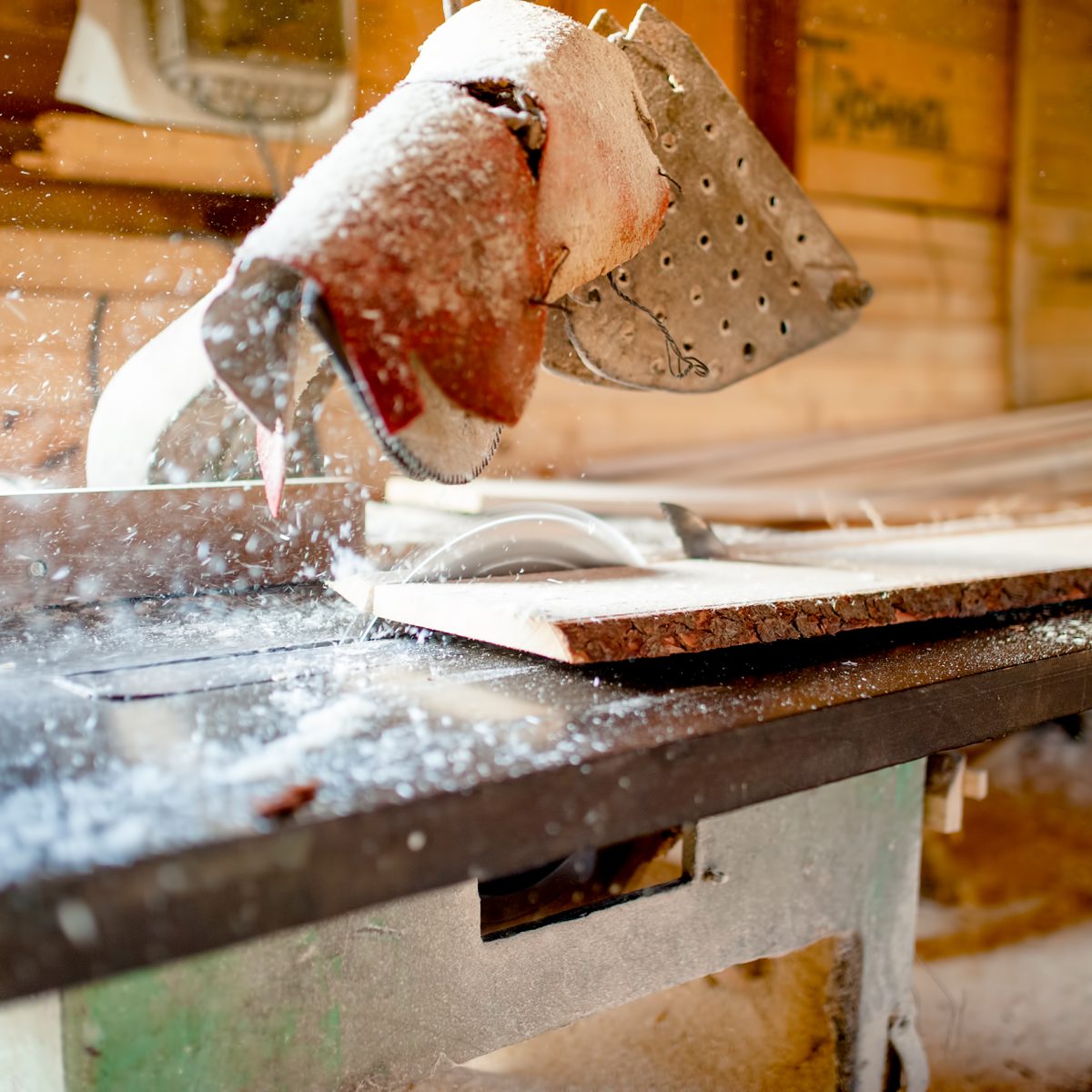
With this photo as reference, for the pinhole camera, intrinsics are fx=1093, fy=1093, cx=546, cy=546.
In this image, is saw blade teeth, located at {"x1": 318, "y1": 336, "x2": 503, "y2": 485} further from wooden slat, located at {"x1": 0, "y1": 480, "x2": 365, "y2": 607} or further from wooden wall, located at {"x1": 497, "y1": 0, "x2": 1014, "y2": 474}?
wooden wall, located at {"x1": 497, "y1": 0, "x2": 1014, "y2": 474}

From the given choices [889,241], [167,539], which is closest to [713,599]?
[167,539]

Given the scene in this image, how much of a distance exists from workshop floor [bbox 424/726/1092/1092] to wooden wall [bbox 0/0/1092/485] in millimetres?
1050

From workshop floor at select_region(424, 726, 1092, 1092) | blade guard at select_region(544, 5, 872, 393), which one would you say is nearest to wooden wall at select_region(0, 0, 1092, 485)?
blade guard at select_region(544, 5, 872, 393)

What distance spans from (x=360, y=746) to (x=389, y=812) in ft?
0.38

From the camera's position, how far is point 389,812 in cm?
63

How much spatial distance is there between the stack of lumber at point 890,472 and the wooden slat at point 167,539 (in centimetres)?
111

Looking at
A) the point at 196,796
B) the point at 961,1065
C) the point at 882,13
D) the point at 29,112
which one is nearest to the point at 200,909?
the point at 196,796

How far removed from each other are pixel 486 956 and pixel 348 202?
28.6 inches

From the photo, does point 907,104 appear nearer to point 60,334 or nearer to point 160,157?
point 160,157

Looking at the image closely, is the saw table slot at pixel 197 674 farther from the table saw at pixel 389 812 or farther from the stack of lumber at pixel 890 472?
the stack of lumber at pixel 890 472

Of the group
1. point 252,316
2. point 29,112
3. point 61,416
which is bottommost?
point 61,416

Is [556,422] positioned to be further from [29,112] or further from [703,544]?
[29,112]

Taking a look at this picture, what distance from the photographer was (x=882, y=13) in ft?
9.70

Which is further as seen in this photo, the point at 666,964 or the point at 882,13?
the point at 882,13
